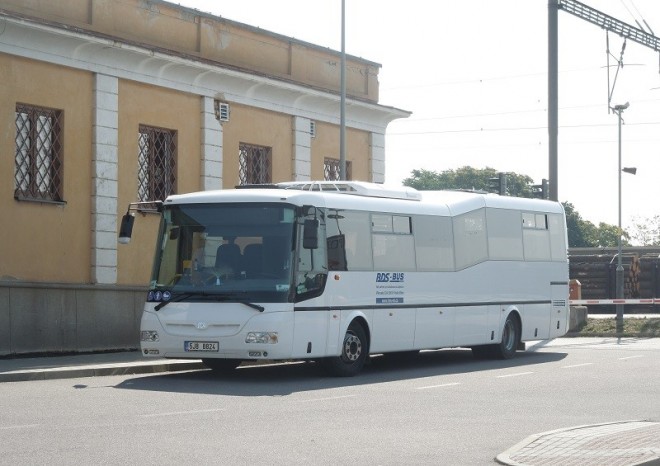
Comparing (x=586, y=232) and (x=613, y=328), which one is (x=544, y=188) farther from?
(x=586, y=232)

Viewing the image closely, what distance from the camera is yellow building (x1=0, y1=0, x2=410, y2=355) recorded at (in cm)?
2455

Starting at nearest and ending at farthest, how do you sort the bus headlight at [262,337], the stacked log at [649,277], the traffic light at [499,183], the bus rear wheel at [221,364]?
the bus headlight at [262,337] < the bus rear wheel at [221,364] < the traffic light at [499,183] < the stacked log at [649,277]

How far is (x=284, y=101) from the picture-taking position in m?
32.6

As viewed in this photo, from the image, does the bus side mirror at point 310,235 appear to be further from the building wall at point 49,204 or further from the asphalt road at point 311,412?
the building wall at point 49,204

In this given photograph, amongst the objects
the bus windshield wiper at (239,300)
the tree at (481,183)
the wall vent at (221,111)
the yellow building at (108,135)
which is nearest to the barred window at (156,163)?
the yellow building at (108,135)

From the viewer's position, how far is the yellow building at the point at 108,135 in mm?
24547

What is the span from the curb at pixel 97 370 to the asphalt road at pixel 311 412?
17.7 inches

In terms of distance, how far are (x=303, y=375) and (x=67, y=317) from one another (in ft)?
19.0

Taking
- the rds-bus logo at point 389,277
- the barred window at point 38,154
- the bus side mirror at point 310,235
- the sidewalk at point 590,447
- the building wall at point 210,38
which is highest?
the building wall at point 210,38

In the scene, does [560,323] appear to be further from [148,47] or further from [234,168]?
[148,47]

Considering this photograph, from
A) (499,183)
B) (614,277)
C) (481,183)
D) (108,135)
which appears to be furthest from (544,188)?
(481,183)

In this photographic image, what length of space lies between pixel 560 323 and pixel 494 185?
6.44 m

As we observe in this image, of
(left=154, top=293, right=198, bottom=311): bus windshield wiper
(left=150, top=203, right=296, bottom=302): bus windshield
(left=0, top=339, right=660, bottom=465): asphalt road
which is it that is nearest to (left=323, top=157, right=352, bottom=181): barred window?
(left=0, top=339, right=660, bottom=465): asphalt road

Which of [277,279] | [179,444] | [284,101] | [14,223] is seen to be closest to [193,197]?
[277,279]
